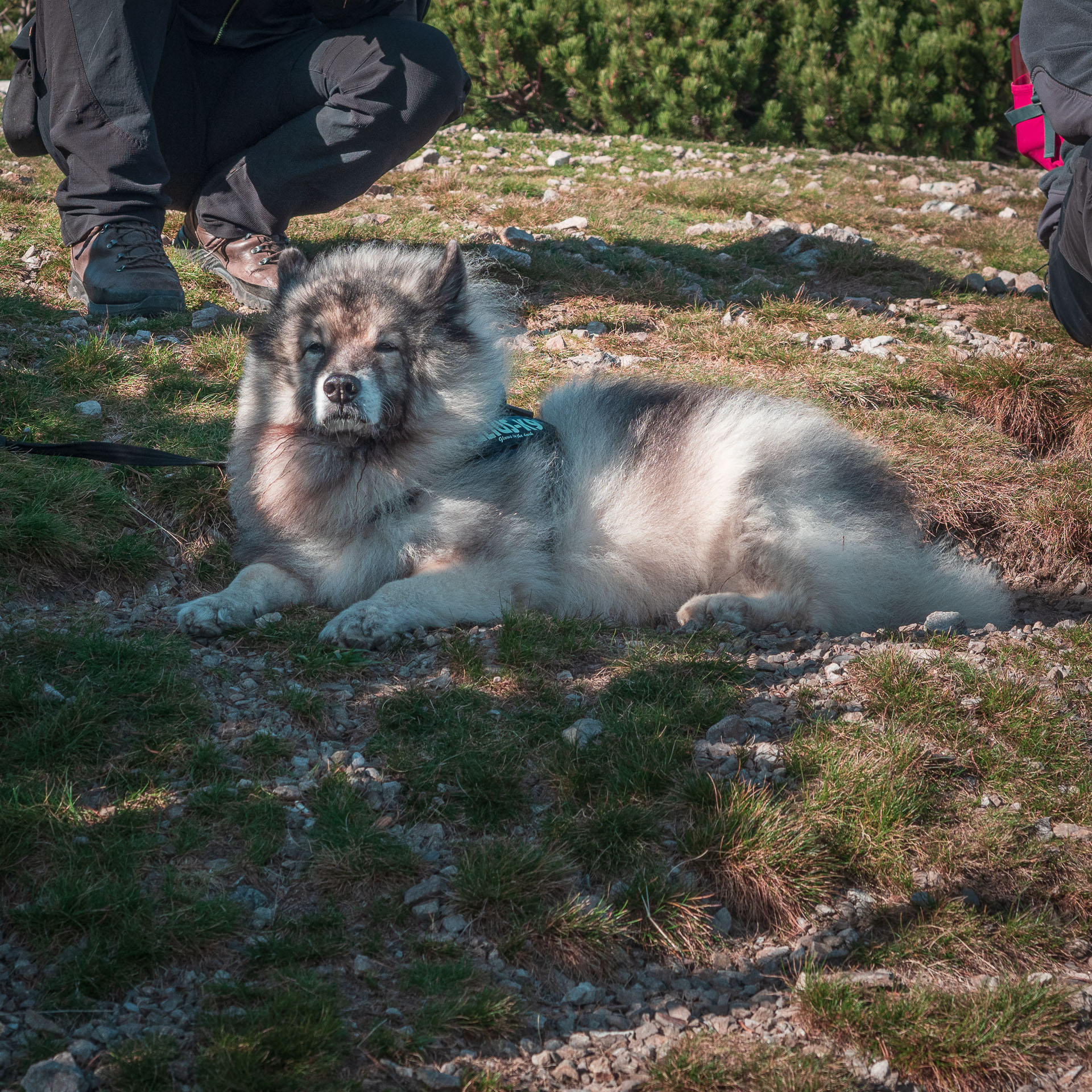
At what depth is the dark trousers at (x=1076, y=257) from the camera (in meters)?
4.41

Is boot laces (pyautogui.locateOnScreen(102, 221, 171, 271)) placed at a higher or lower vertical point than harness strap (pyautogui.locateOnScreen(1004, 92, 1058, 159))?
lower

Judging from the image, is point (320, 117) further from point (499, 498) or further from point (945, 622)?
point (945, 622)

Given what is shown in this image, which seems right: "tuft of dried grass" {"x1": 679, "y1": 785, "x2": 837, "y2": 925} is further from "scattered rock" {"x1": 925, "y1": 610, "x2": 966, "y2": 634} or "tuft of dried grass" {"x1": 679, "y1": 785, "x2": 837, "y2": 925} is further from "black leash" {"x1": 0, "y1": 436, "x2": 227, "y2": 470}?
"black leash" {"x1": 0, "y1": 436, "x2": 227, "y2": 470}

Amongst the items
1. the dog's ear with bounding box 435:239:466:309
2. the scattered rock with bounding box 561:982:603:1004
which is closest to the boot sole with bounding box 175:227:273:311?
the dog's ear with bounding box 435:239:466:309

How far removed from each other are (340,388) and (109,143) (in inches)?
110

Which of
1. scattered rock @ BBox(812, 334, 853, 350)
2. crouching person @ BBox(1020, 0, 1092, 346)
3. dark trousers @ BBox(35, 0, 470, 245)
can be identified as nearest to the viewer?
crouching person @ BBox(1020, 0, 1092, 346)

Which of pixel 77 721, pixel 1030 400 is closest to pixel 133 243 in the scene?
pixel 77 721

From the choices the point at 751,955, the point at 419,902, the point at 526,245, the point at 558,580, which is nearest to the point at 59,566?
the point at 558,580

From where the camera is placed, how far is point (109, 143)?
5.07 meters

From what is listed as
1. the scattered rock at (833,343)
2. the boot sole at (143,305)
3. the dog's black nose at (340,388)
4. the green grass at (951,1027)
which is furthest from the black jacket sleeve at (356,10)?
the green grass at (951,1027)

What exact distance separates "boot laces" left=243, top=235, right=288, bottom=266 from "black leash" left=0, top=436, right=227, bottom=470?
214 cm

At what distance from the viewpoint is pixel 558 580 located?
12.5 ft

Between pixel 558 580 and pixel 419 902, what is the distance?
5.57 feet

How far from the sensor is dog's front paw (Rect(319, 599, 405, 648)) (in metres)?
3.34
